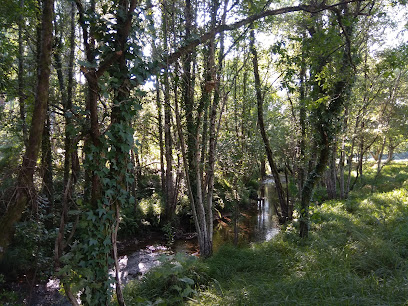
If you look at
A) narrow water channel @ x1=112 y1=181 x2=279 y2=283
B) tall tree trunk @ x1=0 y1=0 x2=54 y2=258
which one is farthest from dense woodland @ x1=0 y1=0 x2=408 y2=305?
narrow water channel @ x1=112 y1=181 x2=279 y2=283

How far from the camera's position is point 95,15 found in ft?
9.96

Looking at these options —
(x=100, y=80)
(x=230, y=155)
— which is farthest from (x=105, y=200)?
(x=230, y=155)

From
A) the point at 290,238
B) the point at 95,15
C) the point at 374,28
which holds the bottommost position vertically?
the point at 290,238

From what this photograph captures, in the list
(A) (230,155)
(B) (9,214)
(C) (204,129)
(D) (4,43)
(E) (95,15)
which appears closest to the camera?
(E) (95,15)

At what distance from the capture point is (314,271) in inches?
192

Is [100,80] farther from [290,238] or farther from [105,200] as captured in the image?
[290,238]

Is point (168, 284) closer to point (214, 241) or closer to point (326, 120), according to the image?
point (326, 120)

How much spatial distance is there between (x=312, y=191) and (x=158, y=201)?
27.0 feet

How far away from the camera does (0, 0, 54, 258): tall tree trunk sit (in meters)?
3.48

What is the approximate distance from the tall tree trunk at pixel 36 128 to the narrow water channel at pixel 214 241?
11.9 feet

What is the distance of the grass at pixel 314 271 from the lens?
12.5 ft

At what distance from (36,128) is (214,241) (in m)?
9.47

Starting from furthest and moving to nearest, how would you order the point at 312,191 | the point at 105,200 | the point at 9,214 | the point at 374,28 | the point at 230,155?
the point at 374,28 < the point at 230,155 < the point at 312,191 < the point at 9,214 < the point at 105,200

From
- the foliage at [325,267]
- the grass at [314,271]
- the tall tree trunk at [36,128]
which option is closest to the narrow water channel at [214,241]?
the grass at [314,271]
